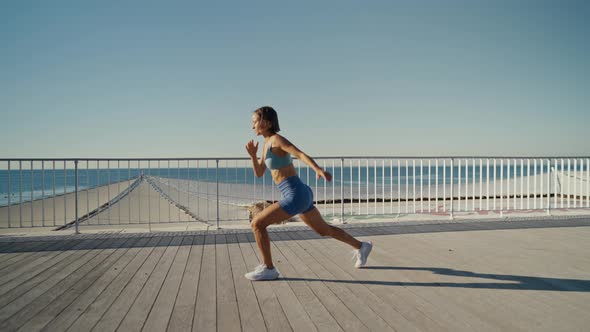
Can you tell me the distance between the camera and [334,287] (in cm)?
252

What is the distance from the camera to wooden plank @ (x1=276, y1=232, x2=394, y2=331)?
187cm

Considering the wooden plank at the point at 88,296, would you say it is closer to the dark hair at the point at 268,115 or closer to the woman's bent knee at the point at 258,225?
the woman's bent knee at the point at 258,225

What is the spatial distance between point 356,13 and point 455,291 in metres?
9.14

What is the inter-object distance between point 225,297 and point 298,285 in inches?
22.5

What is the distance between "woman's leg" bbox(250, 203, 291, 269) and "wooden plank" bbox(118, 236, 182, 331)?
32.1 inches

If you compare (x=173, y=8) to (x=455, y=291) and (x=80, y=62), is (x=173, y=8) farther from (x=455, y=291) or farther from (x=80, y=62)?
(x=455, y=291)

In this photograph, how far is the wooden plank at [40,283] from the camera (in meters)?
2.16

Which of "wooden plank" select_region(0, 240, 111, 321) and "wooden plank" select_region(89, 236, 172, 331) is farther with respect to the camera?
"wooden plank" select_region(0, 240, 111, 321)

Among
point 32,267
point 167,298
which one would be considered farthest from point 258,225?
point 32,267

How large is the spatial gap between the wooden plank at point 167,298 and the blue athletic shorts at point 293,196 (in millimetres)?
999

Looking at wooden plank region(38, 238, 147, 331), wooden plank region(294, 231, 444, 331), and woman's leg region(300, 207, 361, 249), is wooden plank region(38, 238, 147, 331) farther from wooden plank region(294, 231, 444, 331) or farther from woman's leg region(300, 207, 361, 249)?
wooden plank region(294, 231, 444, 331)

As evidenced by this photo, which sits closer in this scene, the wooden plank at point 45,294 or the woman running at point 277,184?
the wooden plank at point 45,294

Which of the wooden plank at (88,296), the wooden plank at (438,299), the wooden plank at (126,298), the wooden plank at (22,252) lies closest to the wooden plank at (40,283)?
the wooden plank at (88,296)

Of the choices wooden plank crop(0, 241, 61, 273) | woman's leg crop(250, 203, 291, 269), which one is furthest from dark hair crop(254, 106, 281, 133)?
wooden plank crop(0, 241, 61, 273)
